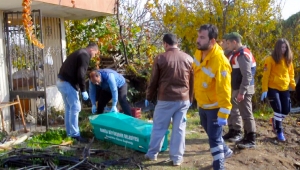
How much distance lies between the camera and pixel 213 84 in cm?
464

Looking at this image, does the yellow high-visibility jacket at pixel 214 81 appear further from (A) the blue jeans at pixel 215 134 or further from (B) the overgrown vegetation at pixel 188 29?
(B) the overgrown vegetation at pixel 188 29

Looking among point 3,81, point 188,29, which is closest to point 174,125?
point 3,81

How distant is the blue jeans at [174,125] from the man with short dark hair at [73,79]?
5.51 ft

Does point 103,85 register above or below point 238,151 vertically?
above

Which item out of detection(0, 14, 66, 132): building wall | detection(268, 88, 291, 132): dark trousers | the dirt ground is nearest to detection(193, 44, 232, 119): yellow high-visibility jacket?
the dirt ground

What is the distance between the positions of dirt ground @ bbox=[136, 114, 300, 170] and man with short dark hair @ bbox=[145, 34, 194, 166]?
0.28 m

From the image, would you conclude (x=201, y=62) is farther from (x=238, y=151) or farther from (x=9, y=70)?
(x=9, y=70)

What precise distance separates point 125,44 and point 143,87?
158cm

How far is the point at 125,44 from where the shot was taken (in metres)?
11.6

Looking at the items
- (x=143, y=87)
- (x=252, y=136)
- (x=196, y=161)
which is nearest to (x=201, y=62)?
(x=196, y=161)

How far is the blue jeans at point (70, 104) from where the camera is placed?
21.0 ft

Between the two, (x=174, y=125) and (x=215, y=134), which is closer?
(x=215, y=134)

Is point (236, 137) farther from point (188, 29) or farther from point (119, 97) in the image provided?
point (188, 29)

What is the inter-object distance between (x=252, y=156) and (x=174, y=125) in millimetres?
1494
